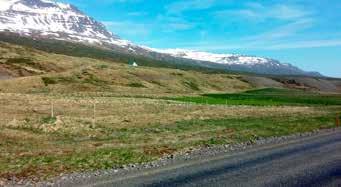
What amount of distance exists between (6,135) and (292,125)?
2699 centimetres

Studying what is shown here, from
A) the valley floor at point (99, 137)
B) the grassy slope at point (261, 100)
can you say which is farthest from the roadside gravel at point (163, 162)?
the grassy slope at point (261, 100)

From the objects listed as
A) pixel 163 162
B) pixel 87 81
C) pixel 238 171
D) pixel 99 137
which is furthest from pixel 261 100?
pixel 238 171

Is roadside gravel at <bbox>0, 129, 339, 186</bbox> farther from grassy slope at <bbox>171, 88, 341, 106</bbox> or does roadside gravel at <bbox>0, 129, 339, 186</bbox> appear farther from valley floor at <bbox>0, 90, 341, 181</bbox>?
grassy slope at <bbox>171, 88, 341, 106</bbox>

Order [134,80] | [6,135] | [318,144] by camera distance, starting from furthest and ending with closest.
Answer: [134,80] < [6,135] < [318,144]

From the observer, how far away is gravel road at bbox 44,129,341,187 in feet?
64.2

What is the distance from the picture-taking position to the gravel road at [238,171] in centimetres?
1956

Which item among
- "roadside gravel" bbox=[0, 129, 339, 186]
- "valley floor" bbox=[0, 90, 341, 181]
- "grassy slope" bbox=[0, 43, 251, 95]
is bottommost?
"valley floor" bbox=[0, 90, 341, 181]

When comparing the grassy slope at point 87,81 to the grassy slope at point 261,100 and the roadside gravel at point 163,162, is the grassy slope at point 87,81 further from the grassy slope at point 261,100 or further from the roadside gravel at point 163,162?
the roadside gravel at point 163,162

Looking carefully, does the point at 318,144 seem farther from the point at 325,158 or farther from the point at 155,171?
the point at 155,171

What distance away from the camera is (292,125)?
164 feet

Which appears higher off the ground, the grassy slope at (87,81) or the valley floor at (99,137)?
the grassy slope at (87,81)

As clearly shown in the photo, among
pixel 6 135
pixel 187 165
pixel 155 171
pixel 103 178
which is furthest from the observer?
pixel 6 135

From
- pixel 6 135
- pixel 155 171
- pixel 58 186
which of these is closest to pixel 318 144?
pixel 155 171

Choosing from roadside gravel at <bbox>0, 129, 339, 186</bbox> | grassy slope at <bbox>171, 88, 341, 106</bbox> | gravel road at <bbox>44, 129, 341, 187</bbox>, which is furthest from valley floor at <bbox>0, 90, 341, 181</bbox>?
grassy slope at <bbox>171, 88, 341, 106</bbox>
